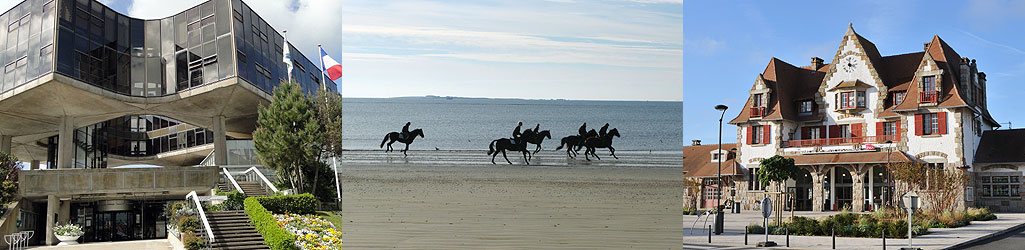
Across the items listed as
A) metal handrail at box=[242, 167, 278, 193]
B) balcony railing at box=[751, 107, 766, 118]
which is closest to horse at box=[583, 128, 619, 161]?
metal handrail at box=[242, 167, 278, 193]

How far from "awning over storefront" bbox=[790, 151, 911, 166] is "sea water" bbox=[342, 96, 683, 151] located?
10085 mm

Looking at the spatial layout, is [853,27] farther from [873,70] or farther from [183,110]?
[183,110]

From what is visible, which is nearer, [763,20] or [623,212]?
[623,212]

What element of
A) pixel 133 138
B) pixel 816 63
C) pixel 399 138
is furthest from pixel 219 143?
pixel 816 63

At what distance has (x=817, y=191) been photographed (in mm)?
23812

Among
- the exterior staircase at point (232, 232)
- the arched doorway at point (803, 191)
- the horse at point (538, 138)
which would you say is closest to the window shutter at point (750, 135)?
the arched doorway at point (803, 191)

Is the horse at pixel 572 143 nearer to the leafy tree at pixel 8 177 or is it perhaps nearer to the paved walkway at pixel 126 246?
the paved walkway at pixel 126 246

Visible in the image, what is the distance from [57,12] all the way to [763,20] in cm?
1927

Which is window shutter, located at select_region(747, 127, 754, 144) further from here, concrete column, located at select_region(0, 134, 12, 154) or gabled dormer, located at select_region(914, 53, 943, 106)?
concrete column, located at select_region(0, 134, 12, 154)

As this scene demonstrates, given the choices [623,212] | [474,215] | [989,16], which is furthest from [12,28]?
Result: [989,16]

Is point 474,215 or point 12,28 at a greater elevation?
point 12,28

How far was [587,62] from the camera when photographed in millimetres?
14992

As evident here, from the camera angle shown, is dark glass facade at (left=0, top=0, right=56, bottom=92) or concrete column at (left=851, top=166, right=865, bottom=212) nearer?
dark glass facade at (left=0, top=0, right=56, bottom=92)

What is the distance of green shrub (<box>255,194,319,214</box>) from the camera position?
682 inches
